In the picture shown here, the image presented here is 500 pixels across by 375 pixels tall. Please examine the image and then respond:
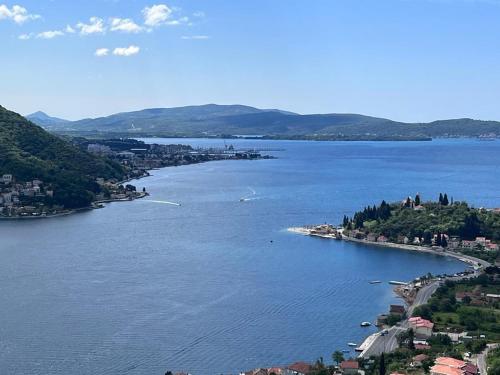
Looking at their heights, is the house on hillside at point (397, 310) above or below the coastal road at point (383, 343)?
above

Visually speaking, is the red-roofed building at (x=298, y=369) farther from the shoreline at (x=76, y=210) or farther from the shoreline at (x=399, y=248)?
the shoreline at (x=76, y=210)

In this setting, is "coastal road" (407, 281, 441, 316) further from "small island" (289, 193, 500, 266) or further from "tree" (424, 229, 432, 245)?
"tree" (424, 229, 432, 245)

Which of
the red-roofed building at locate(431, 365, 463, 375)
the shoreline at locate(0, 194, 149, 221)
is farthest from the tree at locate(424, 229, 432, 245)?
the shoreline at locate(0, 194, 149, 221)

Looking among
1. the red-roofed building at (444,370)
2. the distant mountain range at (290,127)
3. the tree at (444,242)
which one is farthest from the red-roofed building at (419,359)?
the distant mountain range at (290,127)

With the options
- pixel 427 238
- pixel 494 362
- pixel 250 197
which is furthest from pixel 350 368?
pixel 250 197

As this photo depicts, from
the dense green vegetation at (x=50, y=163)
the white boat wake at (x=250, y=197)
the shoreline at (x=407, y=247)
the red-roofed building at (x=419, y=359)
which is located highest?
the dense green vegetation at (x=50, y=163)

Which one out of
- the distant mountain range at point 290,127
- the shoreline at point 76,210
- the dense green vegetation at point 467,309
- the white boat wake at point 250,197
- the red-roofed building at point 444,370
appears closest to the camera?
the red-roofed building at point 444,370

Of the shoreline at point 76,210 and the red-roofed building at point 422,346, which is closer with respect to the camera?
the red-roofed building at point 422,346

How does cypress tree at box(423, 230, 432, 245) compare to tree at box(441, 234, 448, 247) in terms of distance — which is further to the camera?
cypress tree at box(423, 230, 432, 245)

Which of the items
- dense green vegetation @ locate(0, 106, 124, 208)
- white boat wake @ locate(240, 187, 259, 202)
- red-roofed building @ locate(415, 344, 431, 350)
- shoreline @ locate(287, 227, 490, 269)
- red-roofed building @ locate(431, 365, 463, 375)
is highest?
dense green vegetation @ locate(0, 106, 124, 208)

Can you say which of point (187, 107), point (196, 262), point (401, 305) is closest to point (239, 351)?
point (401, 305)
